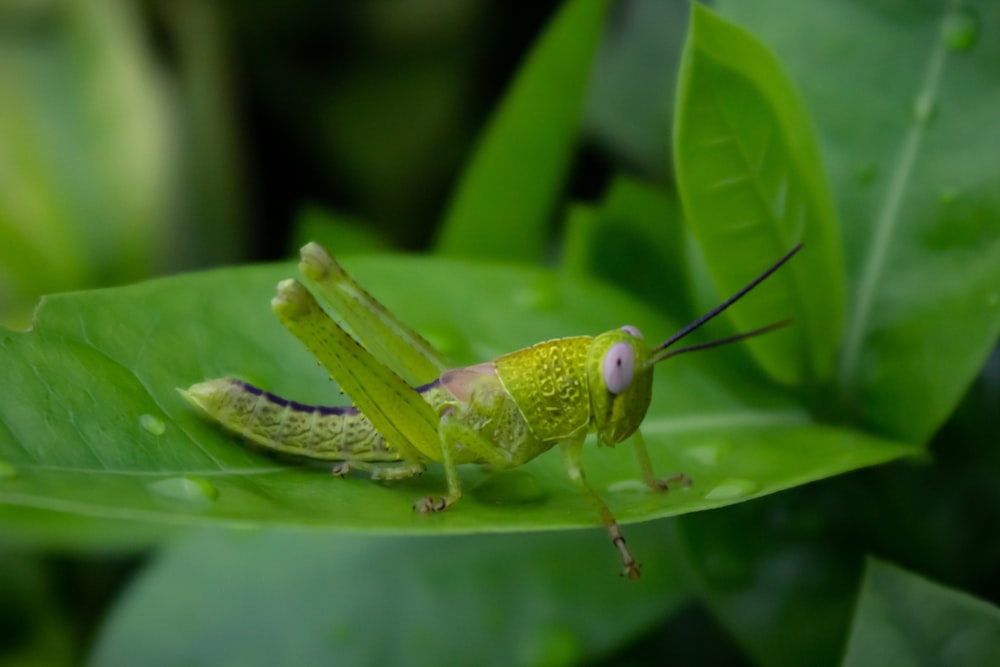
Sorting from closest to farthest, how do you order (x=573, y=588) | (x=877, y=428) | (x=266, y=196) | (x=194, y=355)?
(x=194, y=355)
(x=877, y=428)
(x=573, y=588)
(x=266, y=196)

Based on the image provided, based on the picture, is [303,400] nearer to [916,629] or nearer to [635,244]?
[635,244]

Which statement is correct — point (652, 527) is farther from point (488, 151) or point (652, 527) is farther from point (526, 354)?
point (488, 151)

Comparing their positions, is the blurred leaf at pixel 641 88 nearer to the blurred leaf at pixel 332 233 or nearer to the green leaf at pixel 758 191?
the blurred leaf at pixel 332 233

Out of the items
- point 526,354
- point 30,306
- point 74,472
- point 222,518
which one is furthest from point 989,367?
point 30,306

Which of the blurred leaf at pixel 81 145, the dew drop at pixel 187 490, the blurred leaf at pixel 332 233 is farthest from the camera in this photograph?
the blurred leaf at pixel 81 145

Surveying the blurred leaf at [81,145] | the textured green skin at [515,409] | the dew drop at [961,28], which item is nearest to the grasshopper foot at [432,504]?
the textured green skin at [515,409]

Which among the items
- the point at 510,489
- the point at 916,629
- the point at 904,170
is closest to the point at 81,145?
the point at 510,489
